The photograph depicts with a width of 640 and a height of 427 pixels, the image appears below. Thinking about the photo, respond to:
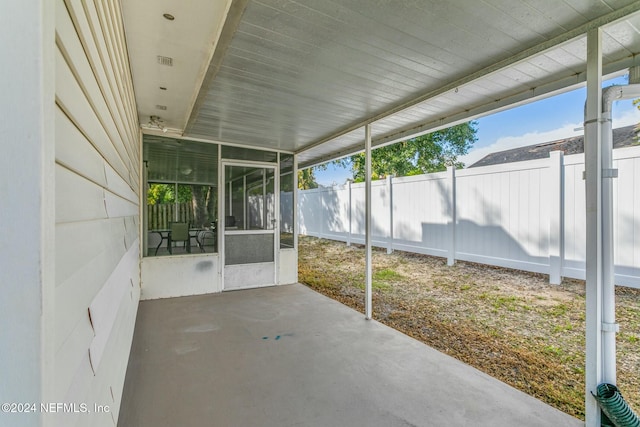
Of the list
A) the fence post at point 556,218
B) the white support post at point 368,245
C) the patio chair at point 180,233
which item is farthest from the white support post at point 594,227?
the patio chair at point 180,233

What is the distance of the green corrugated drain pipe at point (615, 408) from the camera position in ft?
5.53

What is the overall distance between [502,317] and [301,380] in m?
3.00

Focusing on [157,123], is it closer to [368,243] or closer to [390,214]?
[368,243]

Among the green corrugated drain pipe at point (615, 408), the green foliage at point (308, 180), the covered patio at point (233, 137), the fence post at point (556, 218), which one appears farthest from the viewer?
the green foliage at point (308, 180)

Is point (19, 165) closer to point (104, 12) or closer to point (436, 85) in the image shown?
point (104, 12)

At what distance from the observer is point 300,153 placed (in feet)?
19.2

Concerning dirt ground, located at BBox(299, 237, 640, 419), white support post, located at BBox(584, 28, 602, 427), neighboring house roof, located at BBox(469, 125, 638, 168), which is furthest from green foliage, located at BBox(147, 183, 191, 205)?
neighboring house roof, located at BBox(469, 125, 638, 168)

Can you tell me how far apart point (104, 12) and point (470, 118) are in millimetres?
3639

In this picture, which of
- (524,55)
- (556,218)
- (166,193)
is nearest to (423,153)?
(556,218)

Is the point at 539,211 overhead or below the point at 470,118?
below

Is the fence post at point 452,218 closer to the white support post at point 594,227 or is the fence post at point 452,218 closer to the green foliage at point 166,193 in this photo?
the white support post at point 594,227

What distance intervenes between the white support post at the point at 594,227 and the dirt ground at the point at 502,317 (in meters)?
0.39

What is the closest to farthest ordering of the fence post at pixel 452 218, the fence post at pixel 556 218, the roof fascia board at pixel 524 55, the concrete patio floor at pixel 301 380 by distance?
the roof fascia board at pixel 524 55, the concrete patio floor at pixel 301 380, the fence post at pixel 556 218, the fence post at pixel 452 218

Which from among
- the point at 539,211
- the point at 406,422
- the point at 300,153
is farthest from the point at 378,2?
the point at 539,211
